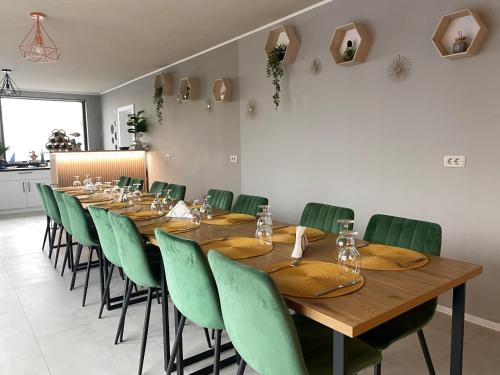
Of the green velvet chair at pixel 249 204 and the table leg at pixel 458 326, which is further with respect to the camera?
the green velvet chair at pixel 249 204

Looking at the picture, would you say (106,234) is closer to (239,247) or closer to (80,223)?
(80,223)

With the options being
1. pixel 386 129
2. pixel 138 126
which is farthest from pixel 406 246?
pixel 138 126

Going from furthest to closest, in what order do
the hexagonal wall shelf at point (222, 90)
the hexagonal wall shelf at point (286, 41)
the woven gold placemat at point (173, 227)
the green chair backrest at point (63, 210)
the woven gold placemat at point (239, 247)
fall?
1. the hexagonal wall shelf at point (222, 90)
2. the hexagonal wall shelf at point (286, 41)
3. the green chair backrest at point (63, 210)
4. the woven gold placemat at point (173, 227)
5. the woven gold placemat at point (239, 247)

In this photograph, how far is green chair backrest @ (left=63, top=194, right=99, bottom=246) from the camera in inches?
119

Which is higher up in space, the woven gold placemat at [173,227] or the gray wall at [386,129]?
the gray wall at [386,129]

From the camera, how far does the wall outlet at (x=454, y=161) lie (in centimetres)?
268

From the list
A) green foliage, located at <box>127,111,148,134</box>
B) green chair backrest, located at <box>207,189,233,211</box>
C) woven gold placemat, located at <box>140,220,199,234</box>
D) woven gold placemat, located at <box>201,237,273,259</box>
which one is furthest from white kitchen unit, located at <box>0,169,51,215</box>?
woven gold placemat, located at <box>201,237,273,259</box>

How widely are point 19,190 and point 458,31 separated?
25.8 ft

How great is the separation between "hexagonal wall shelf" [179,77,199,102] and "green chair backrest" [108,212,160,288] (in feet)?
11.4

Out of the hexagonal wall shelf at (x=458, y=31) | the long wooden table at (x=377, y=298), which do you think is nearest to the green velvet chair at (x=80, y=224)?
the long wooden table at (x=377, y=298)

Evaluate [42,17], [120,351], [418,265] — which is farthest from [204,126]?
[418,265]

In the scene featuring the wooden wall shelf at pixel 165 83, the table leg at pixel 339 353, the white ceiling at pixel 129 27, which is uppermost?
the white ceiling at pixel 129 27

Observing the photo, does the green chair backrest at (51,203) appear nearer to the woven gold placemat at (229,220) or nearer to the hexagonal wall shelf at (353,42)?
the woven gold placemat at (229,220)

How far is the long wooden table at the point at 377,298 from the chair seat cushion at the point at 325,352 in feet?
0.61
